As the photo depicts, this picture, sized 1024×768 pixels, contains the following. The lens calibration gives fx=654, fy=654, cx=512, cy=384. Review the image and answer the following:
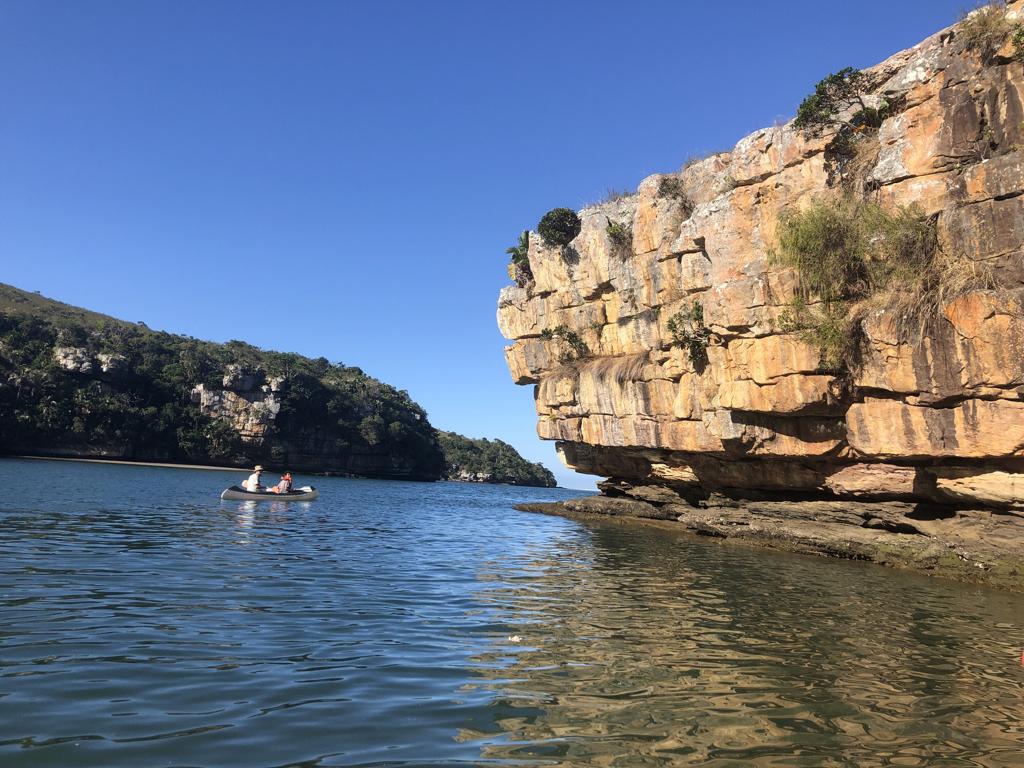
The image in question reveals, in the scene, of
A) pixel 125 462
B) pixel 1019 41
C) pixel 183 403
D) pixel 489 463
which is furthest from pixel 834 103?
pixel 489 463

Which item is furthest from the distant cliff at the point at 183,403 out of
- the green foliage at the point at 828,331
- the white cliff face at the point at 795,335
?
the green foliage at the point at 828,331

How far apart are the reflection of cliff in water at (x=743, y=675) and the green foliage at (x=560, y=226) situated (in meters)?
26.0

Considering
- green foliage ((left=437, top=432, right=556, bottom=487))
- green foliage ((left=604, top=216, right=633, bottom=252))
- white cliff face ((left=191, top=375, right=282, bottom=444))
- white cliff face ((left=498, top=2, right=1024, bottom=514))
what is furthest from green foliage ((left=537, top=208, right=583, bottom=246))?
green foliage ((left=437, top=432, right=556, bottom=487))

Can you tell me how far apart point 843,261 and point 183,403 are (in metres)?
94.4

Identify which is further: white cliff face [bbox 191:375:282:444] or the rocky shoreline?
white cliff face [bbox 191:375:282:444]

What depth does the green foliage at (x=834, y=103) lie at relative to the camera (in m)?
22.9

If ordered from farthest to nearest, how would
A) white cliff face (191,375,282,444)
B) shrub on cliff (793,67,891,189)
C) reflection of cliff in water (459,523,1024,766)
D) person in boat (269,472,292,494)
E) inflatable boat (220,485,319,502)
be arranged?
white cliff face (191,375,282,444)
person in boat (269,472,292,494)
inflatable boat (220,485,319,502)
shrub on cliff (793,67,891,189)
reflection of cliff in water (459,523,1024,766)

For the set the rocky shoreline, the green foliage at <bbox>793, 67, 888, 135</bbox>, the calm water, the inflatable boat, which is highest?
the green foliage at <bbox>793, 67, 888, 135</bbox>

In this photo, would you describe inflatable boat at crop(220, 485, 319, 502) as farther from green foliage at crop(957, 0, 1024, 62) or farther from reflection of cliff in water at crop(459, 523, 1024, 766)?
green foliage at crop(957, 0, 1024, 62)

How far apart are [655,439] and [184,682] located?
1026 inches

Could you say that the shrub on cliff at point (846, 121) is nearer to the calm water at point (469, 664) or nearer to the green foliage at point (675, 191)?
the green foliage at point (675, 191)

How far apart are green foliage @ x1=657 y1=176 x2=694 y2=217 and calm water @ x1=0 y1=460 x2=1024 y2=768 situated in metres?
19.2

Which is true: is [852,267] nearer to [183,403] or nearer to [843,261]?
[843,261]

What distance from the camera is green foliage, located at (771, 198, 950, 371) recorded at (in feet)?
63.0
